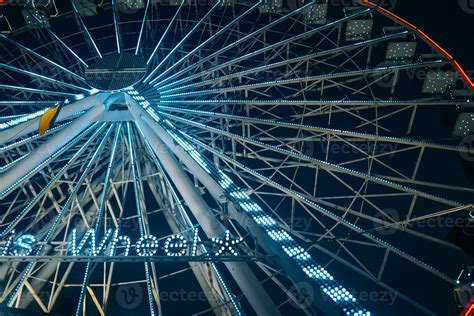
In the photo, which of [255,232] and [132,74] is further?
[132,74]

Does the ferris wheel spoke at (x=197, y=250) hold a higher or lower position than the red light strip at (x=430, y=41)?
lower

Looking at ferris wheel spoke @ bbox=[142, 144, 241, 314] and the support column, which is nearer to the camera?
the support column

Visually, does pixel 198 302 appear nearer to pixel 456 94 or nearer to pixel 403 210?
pixel 403 210

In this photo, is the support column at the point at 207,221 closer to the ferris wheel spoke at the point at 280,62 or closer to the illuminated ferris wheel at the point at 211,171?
the illuminated ferris wheel at the point at 211,171

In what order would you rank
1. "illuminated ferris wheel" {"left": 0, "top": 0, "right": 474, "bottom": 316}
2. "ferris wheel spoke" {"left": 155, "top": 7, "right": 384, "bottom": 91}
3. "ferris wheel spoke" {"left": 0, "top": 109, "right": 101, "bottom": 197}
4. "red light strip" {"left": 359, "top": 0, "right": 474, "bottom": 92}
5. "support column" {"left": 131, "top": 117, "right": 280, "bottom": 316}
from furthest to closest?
1. "ferris wheel spoke" {"left": 155, "top": 7, "right": 384, "bottom": 91}
2. "red light strip" {"left": 359, "top": 0, "right": 474, "bottom": 92}
3. "ferris wheel spoke" {"left": 0, "top": 109, "right": 101, "bottom": 197}
4. "illuminated ferris wheel" {"left": 0, "top": 0, "right": 474, "bottom": 316}
5. "support column" {"left": 131, "top": 117, "right": 280, "bottom": 316}

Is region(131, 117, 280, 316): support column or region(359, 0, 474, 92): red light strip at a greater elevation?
region(359, 0, 474, 92): red light strip

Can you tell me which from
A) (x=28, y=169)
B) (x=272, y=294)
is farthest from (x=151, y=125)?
(x=272, y=294)

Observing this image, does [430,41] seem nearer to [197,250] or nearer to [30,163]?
[197,250]

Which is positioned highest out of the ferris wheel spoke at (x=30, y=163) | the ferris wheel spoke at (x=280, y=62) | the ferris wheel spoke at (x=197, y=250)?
the ferris wheel spoke at (x=280, y=62)

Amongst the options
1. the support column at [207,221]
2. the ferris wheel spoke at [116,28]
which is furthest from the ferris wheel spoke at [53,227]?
the ferris wheel spoke at [116,28]

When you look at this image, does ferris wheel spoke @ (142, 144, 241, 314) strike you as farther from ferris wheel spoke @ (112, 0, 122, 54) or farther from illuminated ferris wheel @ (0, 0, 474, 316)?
ferris wheel spoke @ (112, 0, 122, 54)

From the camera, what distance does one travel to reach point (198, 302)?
20250 mm

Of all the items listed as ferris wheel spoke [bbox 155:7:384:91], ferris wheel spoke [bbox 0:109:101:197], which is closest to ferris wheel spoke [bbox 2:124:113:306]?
ferris wheel spoke [bbox 0:109:101:197]

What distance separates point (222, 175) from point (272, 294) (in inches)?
553
